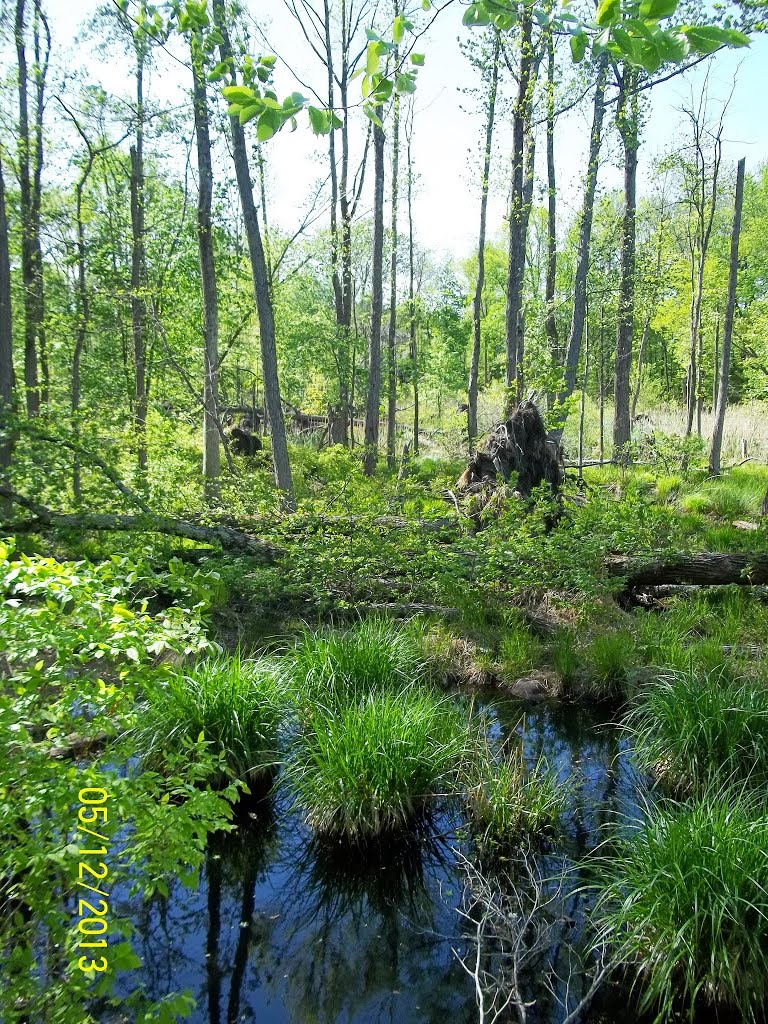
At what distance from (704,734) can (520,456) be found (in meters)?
5.35

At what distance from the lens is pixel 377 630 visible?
586cm

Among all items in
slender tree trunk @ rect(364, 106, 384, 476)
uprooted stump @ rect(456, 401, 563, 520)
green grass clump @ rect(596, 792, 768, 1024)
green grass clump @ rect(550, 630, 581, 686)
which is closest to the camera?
green grass clump @ rect(596, 792, 768, 1024)

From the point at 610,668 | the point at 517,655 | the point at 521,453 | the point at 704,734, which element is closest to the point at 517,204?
the point at 521,453

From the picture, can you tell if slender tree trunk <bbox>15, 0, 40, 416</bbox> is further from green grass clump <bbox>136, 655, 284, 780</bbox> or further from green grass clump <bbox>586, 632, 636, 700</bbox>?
green grass clump <bbox>586, 632, 636, 700</bbox>

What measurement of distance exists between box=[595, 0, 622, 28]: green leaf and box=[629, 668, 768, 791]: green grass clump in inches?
150

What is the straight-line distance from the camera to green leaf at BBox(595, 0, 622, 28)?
64.8 inches

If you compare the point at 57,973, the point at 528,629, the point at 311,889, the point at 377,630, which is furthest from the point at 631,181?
the point at 57,973

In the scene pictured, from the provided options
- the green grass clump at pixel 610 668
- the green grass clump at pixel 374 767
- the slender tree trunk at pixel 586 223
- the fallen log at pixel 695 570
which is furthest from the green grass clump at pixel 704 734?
the slender tree trunk at pixel 586 223

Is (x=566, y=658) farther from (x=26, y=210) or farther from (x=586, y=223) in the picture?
(x=26, y=210)

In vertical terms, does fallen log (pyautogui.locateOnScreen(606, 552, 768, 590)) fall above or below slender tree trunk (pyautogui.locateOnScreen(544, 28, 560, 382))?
below

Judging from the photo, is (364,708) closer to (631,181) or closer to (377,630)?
(377,630)

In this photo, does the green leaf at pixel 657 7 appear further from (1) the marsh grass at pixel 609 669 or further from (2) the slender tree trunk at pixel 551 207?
(2) the slender tree trunk at pixel 551 207

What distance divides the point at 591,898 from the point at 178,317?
12.9m

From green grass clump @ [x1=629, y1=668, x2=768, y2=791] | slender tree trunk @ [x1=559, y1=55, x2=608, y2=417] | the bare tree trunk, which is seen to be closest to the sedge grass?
green grass clump @ [x1=629, y1=668, x2=768, y2=791]
